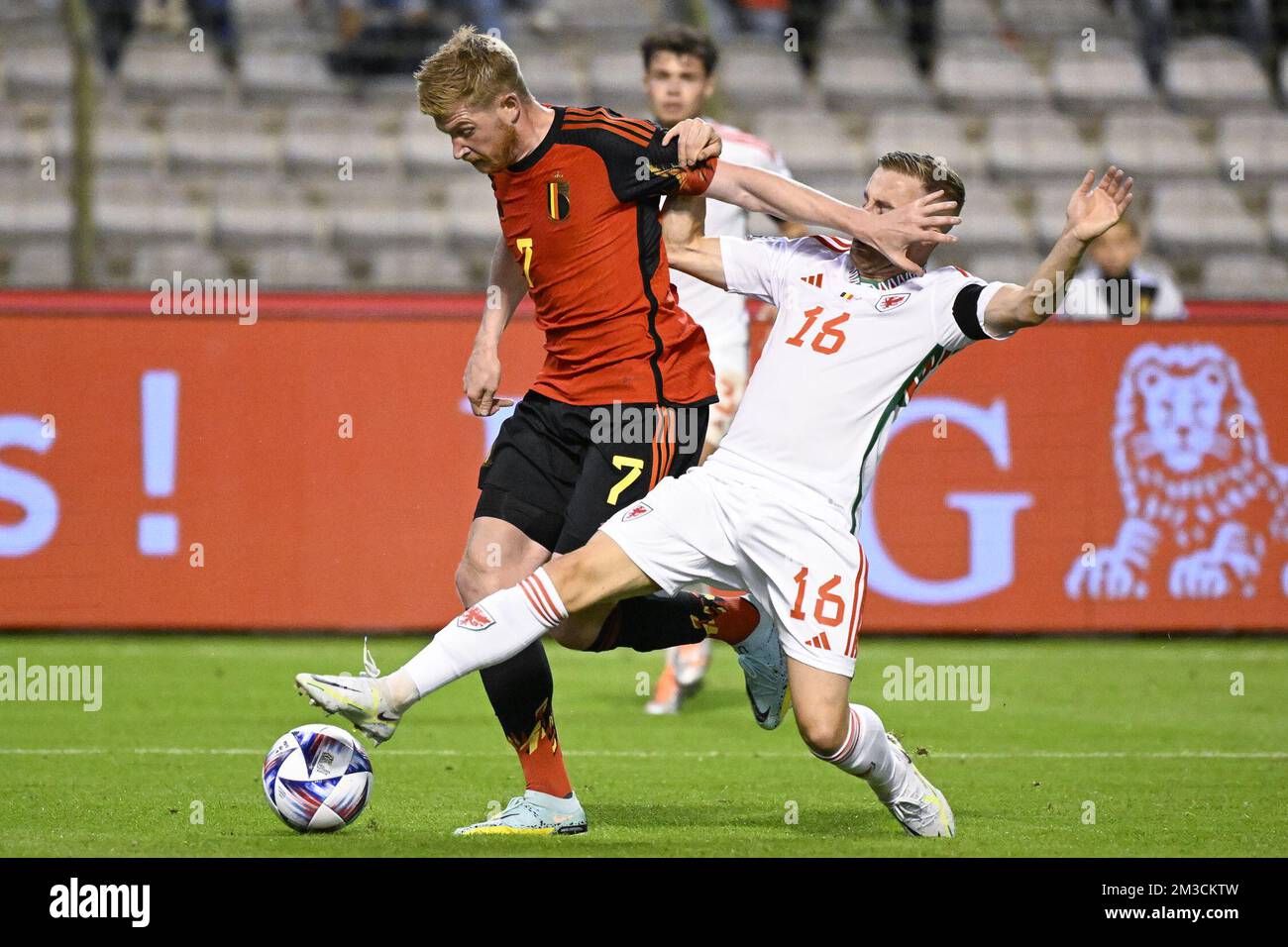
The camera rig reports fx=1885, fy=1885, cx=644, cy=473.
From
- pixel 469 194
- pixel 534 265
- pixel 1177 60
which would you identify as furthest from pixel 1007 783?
pixel 1177 60

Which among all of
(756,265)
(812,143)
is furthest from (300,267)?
(756,265)

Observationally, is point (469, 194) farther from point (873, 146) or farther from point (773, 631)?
point (773, 631)

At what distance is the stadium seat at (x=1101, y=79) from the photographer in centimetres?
1508

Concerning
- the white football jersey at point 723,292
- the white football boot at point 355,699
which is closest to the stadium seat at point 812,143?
the white football jersey at point 723,292

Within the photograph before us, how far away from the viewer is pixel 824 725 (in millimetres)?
5137

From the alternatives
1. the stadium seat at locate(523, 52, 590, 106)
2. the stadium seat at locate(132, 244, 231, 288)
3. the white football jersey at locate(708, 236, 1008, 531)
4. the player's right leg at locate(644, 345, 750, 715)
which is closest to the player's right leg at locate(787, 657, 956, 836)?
the white football jersey at locate(708, 236, 1008, 531)

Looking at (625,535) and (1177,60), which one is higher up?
(1177,60)

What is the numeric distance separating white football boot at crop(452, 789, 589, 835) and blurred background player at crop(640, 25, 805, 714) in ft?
8.63

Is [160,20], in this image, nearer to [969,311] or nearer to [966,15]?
[966,15]

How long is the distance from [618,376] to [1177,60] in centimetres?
1103

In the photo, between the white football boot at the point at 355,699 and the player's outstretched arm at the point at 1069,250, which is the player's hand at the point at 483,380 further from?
the player's outstretched arm at the point at 1069,250

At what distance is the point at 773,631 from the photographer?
5812 millimetres

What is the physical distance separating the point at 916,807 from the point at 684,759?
171 centimetres

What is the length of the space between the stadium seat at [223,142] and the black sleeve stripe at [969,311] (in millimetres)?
9515
